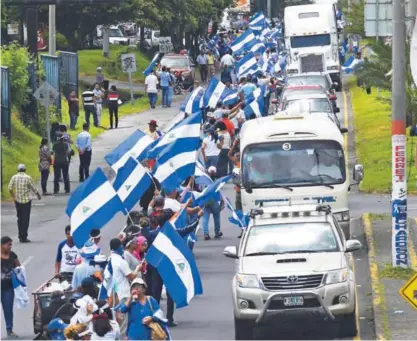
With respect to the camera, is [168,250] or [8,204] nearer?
[168,250]

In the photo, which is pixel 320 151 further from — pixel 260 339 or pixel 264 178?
pixel 260 339

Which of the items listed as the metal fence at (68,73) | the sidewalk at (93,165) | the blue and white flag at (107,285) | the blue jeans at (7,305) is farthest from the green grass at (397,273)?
the metal fence at (68,73)

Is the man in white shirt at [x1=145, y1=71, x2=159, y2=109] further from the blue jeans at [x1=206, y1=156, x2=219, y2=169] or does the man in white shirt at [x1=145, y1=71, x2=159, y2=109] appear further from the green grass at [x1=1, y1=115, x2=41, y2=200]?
the blue jeans at [x1=206, y1=156, x2=219, y2=169]

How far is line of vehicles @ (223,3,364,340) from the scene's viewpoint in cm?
1817

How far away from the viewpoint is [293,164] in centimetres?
2441

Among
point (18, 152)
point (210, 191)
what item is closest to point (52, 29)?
point (18, 152)

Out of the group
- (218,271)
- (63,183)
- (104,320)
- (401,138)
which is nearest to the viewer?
(104,320)

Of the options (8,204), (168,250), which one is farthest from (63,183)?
(168,250)

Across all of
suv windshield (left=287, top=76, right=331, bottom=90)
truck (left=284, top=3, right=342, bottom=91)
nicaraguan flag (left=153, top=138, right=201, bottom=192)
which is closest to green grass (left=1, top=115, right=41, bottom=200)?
suv windshield (left=287, top=76, right=331, bottom=90)

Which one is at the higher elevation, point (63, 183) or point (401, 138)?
point (401, 138)

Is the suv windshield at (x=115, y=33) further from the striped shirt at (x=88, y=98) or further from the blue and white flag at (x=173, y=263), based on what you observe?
the blue and white flag at (x=173, y=263)

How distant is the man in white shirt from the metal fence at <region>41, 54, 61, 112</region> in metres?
5.95

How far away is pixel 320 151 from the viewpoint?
966 inches

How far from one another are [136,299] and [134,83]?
4991 cm
